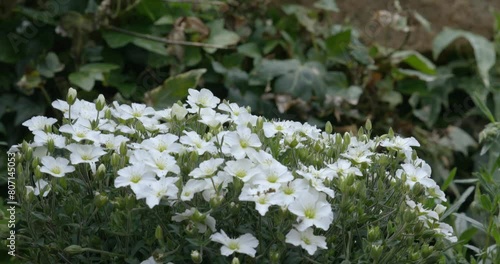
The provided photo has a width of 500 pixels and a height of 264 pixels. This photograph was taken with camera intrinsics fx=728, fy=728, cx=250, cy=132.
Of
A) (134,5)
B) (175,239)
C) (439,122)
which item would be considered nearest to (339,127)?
(439,122)

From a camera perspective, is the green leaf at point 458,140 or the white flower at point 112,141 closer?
the white flower at point 112,141

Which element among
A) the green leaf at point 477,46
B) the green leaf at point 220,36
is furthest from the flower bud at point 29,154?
the green leaf at point 477,46

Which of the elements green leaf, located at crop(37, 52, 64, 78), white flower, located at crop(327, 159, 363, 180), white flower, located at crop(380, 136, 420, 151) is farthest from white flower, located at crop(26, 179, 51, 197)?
green leaf, located at crop(37, 52, 64, 78)

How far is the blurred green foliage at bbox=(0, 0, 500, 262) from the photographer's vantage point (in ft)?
10.4

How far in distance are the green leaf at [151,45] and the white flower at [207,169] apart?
5.85 ft

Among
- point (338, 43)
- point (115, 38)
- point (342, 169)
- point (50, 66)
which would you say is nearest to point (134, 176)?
point (342, 169)

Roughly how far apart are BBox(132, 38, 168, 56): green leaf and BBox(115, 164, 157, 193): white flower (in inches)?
70.0

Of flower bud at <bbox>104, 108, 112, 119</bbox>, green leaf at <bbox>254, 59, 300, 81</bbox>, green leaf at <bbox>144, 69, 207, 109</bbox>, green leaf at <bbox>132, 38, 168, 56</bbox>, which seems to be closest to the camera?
flower bud at <bbox>104, 108, 112, 119</bbox>

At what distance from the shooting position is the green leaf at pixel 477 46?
3771 mm

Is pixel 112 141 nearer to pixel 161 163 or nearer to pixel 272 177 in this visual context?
pixel 161 163

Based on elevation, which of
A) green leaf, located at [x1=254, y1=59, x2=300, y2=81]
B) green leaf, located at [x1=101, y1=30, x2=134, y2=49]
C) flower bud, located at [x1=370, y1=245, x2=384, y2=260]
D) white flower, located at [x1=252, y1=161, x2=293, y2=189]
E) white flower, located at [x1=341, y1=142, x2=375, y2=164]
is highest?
white flower, located at [x1=252, y1=161, x2=293, y2=189]

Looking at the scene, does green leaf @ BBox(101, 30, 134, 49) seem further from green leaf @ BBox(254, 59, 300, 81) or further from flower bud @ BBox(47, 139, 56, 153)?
flower bud @ BBox(47, 139, 56, 153)

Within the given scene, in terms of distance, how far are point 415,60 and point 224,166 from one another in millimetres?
2380

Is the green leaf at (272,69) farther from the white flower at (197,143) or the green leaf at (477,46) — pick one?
the white flower at (197,143)
